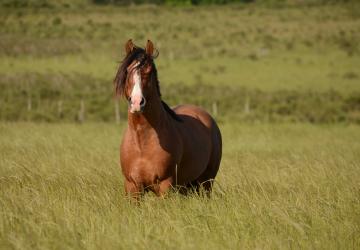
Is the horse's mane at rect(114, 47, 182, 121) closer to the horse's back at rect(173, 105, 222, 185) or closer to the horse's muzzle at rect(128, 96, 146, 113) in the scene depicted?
the horse's muzzle at rect(128, 96, 146, 113)

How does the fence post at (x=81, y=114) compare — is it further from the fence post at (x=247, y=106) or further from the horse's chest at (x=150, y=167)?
the horse's chest at (x=150, y=167)

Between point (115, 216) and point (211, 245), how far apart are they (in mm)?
1233

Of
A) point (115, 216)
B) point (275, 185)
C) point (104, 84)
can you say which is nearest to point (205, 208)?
point (115, 216)

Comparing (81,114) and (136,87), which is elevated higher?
(136,87)

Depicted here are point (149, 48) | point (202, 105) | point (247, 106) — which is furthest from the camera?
point (202, 105)

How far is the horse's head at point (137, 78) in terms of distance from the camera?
23.3 feet

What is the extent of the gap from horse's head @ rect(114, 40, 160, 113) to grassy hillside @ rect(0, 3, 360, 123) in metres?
19.8

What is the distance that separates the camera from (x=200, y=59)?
44.2m

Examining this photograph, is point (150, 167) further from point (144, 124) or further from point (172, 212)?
point (172, 212)

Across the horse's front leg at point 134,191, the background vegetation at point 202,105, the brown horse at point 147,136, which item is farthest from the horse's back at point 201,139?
the horse's front leg at point 134,191

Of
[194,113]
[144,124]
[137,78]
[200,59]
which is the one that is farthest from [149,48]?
[200,59]

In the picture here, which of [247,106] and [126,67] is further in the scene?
[247,106]

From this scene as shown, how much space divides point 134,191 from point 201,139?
1.56m

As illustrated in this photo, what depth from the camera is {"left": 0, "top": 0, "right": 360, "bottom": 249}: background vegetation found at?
6.32 m
